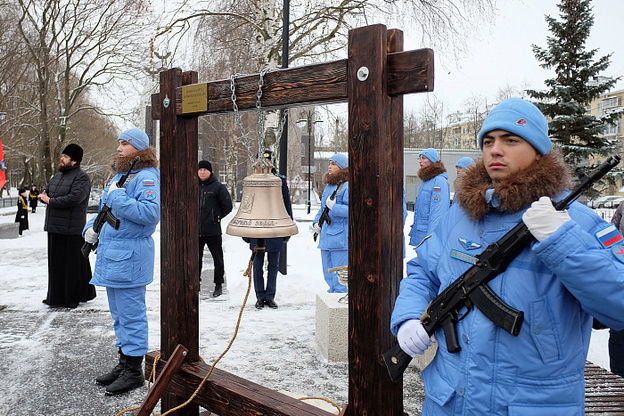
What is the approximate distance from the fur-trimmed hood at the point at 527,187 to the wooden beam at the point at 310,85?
1.79ft

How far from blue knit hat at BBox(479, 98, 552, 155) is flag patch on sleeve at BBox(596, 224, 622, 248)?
381mm

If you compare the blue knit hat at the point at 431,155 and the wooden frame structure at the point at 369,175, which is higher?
the blue knit hat at the point at 431,155

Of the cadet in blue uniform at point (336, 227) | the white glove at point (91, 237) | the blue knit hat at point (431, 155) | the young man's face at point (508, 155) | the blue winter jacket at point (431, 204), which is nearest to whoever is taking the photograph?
the young man's face at point (508, 155)

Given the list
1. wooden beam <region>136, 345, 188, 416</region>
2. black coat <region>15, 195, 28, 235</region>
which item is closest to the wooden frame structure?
wooden beam <region>136, 345, 188, 416</region>

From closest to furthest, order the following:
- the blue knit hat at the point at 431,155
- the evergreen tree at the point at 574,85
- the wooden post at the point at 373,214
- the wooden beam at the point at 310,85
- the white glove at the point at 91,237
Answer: the wooden beam at the point at 310,85 → the wooden post at the point at 373,214 → the white glove at the point at 91,237 → the blue knit hat at the point at 431,155 → the evergreen tree at the point at 574,85

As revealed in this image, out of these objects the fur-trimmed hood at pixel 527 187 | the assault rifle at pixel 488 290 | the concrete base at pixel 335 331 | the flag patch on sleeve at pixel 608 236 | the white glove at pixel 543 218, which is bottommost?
the concrete base at pixel 335 331

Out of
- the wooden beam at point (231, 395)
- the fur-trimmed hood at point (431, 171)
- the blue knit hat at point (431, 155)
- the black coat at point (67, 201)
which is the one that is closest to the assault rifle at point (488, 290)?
the wooden beam at point (231, 395)

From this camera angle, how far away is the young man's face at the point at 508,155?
193 cm

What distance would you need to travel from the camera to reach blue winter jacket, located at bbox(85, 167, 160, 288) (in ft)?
13.4

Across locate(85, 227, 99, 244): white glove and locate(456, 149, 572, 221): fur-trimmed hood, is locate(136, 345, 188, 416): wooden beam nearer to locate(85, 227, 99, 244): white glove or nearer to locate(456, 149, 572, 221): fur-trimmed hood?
locate(85, 227, 99, 244): white glove

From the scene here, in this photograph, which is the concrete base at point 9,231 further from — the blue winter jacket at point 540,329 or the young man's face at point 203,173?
the blue winter jacket at point 540,329

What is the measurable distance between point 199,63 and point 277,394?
1128 cm

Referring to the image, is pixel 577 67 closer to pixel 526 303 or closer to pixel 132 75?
pixel 132 75

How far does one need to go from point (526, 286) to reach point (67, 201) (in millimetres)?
5953
